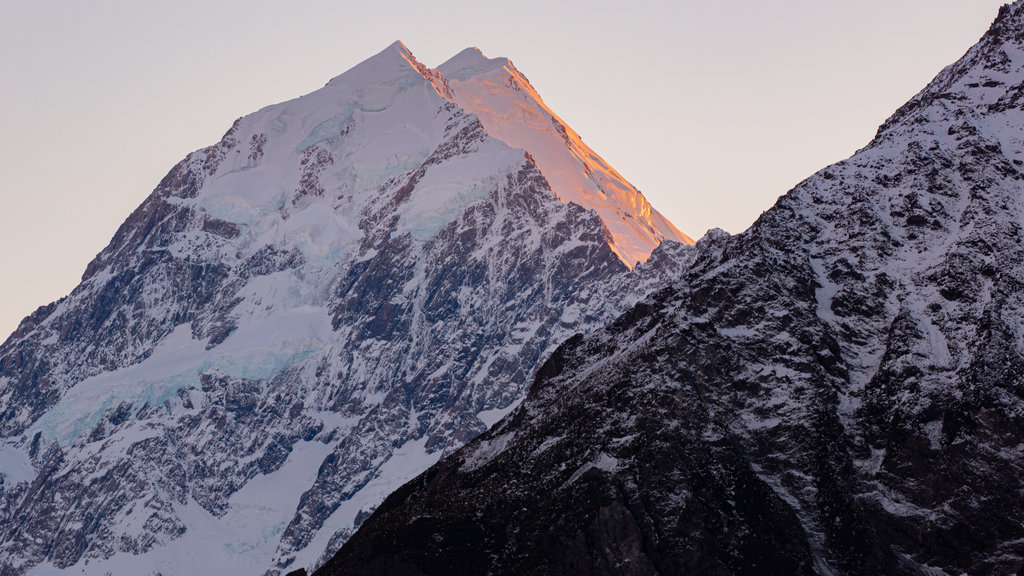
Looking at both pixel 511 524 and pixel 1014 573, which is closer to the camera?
pixel 1014 573

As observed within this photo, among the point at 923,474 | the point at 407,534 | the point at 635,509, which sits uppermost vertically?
the point at 407,534

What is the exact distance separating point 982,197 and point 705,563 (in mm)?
57810

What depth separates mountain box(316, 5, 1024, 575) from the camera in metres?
144

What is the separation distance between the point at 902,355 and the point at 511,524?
4317 cm

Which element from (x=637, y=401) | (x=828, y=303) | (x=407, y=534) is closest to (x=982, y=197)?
(x=828, y=303)

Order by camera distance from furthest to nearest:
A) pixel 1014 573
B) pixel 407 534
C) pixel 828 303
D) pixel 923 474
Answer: pixel 828 303 < pixel 407 534 < pixel 923 474 < pixel 1014 573

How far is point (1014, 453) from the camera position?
14250cm

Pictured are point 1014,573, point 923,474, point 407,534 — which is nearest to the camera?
point 1014,573

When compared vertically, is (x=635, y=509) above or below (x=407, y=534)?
below

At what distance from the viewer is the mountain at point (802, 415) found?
143750mm

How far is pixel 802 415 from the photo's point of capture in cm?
15438

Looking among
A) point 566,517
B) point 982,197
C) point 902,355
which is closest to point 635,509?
point 566,517

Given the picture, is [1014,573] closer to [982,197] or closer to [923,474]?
[923,474]

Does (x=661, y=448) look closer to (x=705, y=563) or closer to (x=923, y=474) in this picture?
(x=705, y=563)
